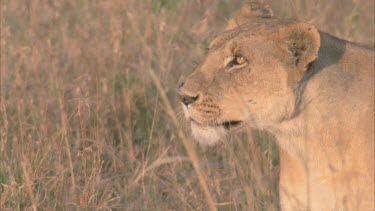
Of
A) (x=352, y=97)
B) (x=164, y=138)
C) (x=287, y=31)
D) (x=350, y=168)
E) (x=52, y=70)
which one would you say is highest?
(x=287, y=31)

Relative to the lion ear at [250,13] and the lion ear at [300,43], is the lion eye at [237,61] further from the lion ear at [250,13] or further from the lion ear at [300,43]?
the lion ear at [250,13]

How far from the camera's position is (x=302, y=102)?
11.5 feet

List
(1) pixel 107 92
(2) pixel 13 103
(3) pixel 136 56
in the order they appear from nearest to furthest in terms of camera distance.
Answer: (2) pixel 13 103, (1) pixel 107 92, (3) pixel 136 56

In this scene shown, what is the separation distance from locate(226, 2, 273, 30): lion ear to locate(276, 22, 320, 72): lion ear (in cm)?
56

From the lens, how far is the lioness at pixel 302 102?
11.4 feet

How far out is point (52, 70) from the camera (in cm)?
517

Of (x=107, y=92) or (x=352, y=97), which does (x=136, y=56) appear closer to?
(x=107, y=92)

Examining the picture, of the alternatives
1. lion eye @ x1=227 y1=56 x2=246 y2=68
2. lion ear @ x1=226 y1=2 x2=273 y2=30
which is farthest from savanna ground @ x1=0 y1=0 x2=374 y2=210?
lion ear @ x1=226 y1=2 x2=273 y2=30

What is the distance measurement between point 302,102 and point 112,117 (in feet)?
6.31

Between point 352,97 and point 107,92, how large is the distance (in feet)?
6.94

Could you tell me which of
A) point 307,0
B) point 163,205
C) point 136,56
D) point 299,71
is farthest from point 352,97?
point 136,56

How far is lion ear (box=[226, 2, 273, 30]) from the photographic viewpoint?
4.07m

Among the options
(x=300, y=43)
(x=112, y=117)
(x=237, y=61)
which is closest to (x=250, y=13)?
(x=237, y=61)

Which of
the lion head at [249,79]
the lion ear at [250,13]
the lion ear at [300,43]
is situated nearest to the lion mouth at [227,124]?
the lion head at [249,79]
